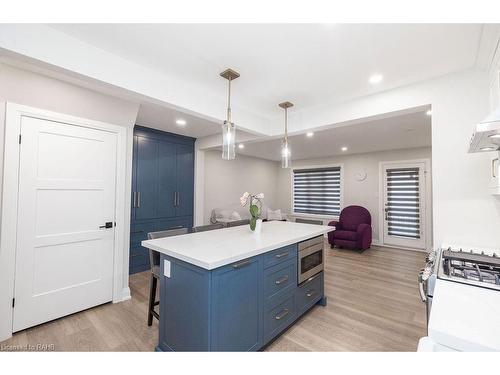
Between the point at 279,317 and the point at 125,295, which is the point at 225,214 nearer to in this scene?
the point at 125,295

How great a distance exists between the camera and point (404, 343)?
1.96 metres

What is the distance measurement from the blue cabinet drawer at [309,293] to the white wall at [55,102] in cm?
212

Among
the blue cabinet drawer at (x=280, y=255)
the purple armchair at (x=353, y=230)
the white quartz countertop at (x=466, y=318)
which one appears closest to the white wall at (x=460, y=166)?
the white quartz countertop at (x=466, y=318)

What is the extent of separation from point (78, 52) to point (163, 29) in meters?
0.68

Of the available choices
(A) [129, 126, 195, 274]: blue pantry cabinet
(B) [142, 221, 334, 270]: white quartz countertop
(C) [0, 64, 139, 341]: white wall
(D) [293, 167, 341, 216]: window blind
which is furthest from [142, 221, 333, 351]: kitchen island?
(D) [293, 167, 341, 216]: window blind

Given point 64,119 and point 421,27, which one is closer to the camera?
point 421,27

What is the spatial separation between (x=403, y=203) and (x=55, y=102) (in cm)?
653

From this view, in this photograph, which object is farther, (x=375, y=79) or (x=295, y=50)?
(x=375, y=79)

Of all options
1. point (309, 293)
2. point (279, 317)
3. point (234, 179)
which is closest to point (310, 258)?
point (309, 293)

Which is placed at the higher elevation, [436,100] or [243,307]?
[436,100]

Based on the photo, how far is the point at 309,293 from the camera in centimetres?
240
